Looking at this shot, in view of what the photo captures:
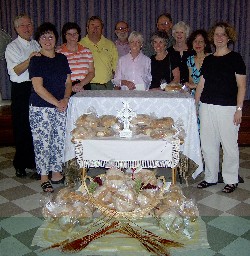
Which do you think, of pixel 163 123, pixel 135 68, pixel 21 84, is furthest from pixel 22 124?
pixel 163 123

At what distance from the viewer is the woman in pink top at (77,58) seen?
425 centimetres

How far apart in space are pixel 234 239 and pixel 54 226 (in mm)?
1381

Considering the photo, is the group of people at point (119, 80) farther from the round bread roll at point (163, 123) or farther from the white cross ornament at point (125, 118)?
the white cross ornament at point (125, 118)

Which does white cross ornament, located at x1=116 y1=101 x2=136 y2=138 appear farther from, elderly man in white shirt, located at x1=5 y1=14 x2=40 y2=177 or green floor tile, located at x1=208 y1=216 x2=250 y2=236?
elderly man in white shirt, located at x1=5 y1=14 x2=40 y2=177

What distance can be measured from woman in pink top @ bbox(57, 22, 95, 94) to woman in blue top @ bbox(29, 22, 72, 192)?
348 mm

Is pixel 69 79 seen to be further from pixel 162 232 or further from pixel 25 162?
pixel 162 232

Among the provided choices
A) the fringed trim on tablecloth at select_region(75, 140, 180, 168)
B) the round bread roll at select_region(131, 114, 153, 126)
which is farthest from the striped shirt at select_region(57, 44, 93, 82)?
the fringed trim on tablecloth at select_region(75, 140, 180, 168)

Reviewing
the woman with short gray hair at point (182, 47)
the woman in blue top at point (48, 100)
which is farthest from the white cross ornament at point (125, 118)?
the woman with short gray hair at point (182, 47)

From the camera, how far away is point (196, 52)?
4523 millimetres

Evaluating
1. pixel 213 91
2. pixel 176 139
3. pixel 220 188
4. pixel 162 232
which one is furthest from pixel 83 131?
pixel 220 188

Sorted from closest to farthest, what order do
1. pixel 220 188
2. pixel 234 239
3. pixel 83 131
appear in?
1. pixel 234 239
2. pixel 83 131
3. pixel 220 188

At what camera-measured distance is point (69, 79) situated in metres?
3.99

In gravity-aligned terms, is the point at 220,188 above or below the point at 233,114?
below

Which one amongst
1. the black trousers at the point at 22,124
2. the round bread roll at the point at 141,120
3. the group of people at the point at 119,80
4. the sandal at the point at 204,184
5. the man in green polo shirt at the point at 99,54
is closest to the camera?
the round bread roll at the point at 141,120
